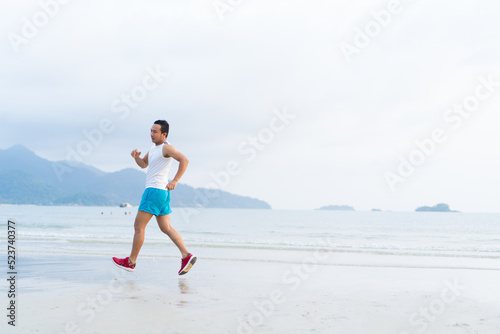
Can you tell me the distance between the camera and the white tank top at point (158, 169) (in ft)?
21.1

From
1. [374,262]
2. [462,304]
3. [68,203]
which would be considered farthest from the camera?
[68,203]

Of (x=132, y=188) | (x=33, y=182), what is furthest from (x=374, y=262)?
(x=33, y=182)

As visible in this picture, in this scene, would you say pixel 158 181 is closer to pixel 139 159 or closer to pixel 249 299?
pixel 139 159

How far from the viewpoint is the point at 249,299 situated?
5.61 metres

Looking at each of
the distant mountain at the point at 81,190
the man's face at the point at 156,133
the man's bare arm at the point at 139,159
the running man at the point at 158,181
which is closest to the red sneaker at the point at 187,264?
the running man at the point at 158,181

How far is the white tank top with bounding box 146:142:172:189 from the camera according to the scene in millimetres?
6434

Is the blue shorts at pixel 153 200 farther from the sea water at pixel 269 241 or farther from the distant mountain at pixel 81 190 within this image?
the distant mountain at pixel 81 190

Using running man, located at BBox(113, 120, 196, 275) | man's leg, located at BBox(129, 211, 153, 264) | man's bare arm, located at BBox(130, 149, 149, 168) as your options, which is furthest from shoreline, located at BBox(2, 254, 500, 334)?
man's bare arm, located at BBox(130, 149, 149, 168)

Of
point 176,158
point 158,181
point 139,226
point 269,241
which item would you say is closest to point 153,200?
point 158,181

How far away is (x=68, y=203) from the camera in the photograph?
144375mm

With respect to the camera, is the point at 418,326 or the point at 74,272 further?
the point at 74,272

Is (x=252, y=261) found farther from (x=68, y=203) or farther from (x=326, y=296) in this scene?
(x=68, y=203)

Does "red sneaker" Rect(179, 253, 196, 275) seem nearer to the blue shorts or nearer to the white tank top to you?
the blue shorts

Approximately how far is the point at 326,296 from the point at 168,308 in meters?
2.04
